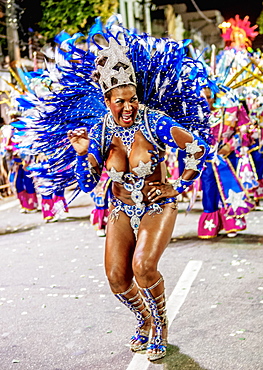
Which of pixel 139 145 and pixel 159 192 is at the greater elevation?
pixel 139 145

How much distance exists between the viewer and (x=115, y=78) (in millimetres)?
3885

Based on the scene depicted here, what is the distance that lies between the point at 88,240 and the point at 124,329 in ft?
11.5

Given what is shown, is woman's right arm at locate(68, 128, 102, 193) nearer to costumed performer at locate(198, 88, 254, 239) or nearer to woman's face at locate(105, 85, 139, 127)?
woman's face at locate(105, 85, 139, 127)

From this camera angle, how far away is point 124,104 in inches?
152

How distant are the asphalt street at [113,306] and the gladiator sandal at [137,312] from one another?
2.9 inches

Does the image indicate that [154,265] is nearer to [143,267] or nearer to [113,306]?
[143,267]

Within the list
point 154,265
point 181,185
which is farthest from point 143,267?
point 181,185

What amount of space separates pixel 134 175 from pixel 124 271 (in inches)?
26.0

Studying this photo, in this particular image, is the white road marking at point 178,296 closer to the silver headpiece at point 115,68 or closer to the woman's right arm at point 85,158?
the woman's right arm at point 85,158

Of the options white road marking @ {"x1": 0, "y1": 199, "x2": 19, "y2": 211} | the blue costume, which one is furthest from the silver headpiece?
white road marking @ {"x1": 0, "y1": 199, "x2": 19, "y2": 211}

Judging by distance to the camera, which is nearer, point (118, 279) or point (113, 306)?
point (118, 279)

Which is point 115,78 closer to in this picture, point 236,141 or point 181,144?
point 181,144

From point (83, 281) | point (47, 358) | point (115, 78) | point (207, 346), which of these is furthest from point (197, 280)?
point (115, 78)

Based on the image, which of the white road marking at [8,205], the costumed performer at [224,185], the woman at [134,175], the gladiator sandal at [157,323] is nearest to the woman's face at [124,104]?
the woman at [134,175]
